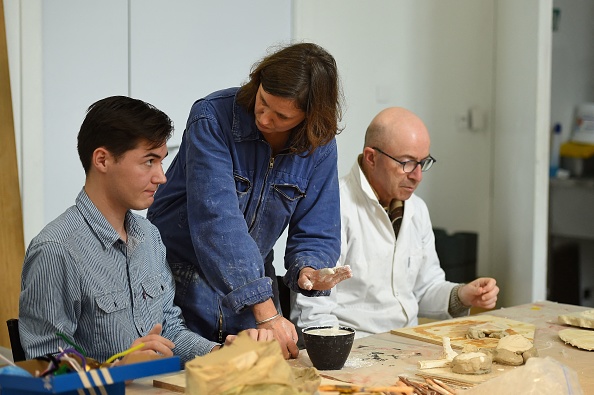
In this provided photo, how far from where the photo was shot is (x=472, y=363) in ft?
5.81

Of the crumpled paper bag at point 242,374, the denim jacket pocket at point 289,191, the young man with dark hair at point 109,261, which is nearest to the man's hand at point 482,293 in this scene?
the denim jacket pocket at point 289,191

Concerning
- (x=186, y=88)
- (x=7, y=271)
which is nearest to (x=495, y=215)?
(x=186, y=88)

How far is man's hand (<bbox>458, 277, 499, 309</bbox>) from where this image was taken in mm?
2594

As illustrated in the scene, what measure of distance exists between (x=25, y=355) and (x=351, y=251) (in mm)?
1284

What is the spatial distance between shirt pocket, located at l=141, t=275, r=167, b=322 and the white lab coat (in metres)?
0.71

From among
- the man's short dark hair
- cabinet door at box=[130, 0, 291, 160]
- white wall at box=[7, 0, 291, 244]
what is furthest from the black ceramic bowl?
cabinet door at box=[130, 0, 291, 160]

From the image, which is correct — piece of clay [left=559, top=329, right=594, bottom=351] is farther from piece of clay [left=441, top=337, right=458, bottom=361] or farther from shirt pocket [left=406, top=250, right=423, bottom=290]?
shirt pocket [left=406, top=250, right=423, bottom=290]

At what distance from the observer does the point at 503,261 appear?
15.4ft

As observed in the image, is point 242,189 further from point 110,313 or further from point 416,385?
point 416,385

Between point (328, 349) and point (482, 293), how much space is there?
3.30 ft

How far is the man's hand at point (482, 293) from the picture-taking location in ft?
8.51

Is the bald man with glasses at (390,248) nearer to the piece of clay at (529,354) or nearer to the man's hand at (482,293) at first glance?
the man's hand at (482,293)

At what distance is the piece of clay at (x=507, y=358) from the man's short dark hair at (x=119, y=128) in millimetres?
968

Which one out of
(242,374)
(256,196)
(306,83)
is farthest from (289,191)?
(242,374)
